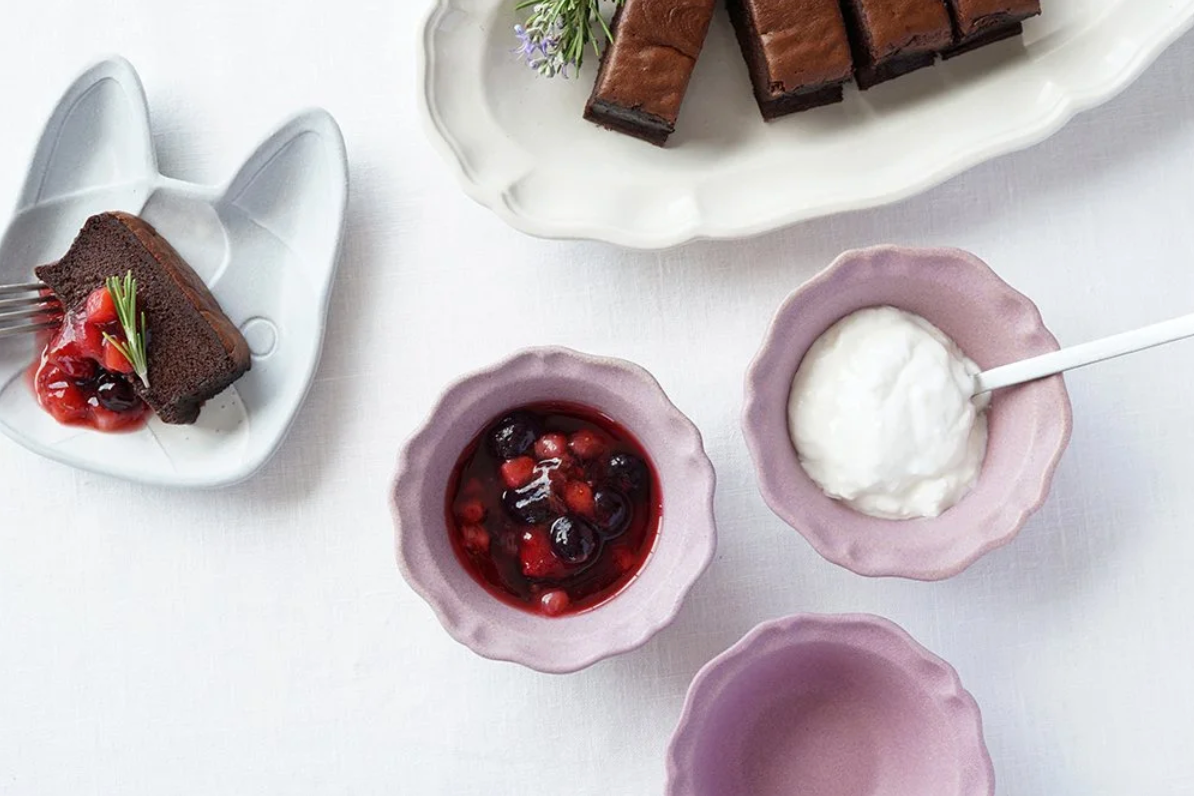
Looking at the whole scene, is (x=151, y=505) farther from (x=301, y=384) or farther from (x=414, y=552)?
(x=414, y=552)

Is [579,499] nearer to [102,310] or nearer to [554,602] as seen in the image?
[554,602]

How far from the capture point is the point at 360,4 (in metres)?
1.93

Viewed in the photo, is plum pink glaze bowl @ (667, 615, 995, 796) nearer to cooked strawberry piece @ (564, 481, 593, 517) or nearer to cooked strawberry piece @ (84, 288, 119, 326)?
cooked strawberry piece @ (564, 481, 593, 517)

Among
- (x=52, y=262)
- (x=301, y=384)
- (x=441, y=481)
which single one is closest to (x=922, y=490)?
(x=441, y=481)

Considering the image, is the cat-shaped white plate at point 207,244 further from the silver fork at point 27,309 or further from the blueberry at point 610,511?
the blueberry at point 610,511

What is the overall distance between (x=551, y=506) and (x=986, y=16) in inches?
40.6

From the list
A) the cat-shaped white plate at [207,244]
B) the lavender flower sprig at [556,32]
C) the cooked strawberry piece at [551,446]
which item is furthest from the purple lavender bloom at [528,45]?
the cooked strawberry piece at [551,446]

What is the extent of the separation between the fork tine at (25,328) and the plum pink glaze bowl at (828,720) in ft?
3.97

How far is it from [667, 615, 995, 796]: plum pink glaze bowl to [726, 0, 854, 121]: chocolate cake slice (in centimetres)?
84

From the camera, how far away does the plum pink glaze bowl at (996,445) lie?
1.64 meters

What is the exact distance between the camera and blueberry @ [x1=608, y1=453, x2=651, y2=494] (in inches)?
67.9

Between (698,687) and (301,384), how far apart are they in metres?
0.80

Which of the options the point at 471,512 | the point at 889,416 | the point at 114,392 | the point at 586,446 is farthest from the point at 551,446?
the point at 114,392

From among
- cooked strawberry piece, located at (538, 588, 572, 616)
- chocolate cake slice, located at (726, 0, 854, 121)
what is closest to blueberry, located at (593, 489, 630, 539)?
cooked strawberry piece, located at (538, 588, 572, 616)
